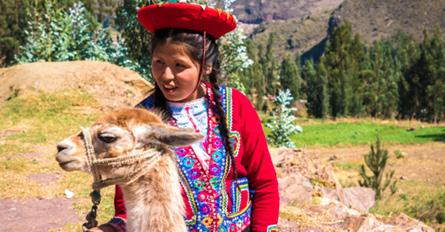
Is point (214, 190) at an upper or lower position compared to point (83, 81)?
lower

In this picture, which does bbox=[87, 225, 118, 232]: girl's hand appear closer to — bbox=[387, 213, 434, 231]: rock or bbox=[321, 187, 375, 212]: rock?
bbox=[387, 213, 434, 231]: rock

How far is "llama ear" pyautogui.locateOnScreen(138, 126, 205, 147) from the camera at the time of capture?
175cm

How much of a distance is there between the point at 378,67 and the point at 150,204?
208ft

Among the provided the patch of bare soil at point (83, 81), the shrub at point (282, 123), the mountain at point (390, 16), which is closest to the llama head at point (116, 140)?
the shrub at point (282, 123)

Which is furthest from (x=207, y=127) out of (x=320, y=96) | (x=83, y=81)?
(x=320, y=96)

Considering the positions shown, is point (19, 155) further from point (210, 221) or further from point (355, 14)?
point (355, 14)

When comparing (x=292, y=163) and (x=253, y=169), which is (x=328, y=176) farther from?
(x=253, y=169)

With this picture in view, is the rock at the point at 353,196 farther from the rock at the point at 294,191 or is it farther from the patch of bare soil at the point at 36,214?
the patch of bare soil at the point at 36,214

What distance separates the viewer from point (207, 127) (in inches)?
90.2

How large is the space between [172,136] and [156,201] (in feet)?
1.25

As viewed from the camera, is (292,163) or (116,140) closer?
(116,140)

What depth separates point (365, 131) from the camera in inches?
1296

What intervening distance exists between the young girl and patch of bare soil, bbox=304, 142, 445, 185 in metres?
13.8

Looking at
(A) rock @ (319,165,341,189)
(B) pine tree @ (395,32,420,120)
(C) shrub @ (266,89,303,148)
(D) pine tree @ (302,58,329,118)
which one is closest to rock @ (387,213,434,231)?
(A) rock @ (319,165,341,189)
